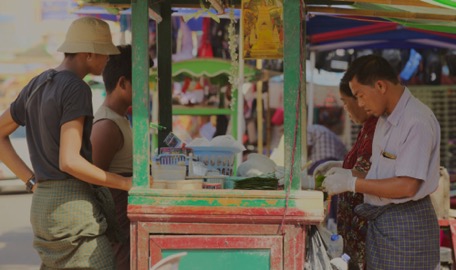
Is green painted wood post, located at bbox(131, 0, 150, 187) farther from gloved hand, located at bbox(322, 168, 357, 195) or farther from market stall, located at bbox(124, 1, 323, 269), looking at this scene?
gloved hand, located at bbox(322, 168, 357, 195)

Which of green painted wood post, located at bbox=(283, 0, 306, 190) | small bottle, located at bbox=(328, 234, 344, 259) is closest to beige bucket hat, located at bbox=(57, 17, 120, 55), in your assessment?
green painted wood post, located at bbox=(283, 0, 306, 190)

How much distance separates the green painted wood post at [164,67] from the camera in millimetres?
5043

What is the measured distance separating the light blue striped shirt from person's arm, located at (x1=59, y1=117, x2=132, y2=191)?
1.42 metres

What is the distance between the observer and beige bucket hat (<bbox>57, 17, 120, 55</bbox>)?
394 centimetres

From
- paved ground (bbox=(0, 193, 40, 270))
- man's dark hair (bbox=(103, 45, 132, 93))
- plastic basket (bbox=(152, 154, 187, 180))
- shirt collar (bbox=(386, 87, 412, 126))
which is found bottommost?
paved ground (bbox=(0, 193, 40, 270))

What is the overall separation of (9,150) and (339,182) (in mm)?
1733

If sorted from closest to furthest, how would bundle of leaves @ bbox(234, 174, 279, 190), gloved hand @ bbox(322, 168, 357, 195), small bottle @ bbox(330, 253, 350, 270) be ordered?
bundle of leaves @ bbox(234, 174, 279, 190)
small bottle @ bbox(330, 253, 350, 270)
gloved hand @ bbox(322, 168, 357, 195)

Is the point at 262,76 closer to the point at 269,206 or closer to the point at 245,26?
the point at 245,26

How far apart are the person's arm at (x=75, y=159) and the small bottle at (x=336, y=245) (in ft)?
4.47

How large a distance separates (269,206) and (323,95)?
8.66 m

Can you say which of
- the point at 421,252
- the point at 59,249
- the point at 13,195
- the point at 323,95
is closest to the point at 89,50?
the point at 59,249

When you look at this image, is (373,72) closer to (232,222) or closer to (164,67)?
(232,222)

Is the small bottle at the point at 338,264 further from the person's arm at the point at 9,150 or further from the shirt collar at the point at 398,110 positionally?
the person's arm at the point at 9,150

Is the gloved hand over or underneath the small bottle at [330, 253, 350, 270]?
over
